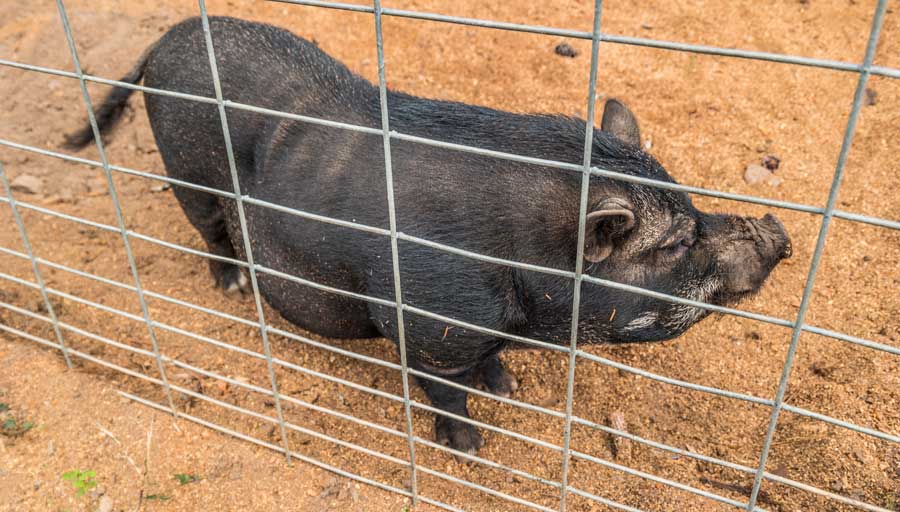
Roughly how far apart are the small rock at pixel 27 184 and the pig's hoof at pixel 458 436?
3.28 m

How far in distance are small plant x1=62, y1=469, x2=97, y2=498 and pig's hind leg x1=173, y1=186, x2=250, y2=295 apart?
1.26 metres

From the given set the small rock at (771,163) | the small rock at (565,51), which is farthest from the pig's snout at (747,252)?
the small rock at (565,51)

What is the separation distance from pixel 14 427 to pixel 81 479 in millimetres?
451

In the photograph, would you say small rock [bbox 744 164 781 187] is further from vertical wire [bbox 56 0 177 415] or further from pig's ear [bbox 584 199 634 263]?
vertical wire [bbox 56 0 177 415]

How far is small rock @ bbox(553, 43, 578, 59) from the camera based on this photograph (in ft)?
18.4

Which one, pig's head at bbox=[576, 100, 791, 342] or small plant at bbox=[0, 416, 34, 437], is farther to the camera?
small plant at bbox=[0, 416, 34, 437]

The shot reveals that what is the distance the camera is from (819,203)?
14.4ft

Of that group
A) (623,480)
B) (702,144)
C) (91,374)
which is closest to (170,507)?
(91,374)

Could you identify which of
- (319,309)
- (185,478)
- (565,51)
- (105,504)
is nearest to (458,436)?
(319,309)

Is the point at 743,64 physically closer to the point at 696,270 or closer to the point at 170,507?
the point at 696,270

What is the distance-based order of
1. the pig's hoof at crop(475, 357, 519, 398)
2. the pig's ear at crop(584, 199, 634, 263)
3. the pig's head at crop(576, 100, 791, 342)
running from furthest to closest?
the pig's hoof at crop(475, 357, 519, 398) → the pig's head at crop(576, 100, 791, 342) → the pig's ear at crop(584, 199, 634, 263)

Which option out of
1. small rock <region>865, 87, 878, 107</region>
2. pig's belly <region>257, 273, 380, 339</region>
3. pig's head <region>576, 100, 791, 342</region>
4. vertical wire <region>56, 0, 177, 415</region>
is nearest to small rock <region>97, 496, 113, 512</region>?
vertical wire <region>56, 0, 177, 415</region>

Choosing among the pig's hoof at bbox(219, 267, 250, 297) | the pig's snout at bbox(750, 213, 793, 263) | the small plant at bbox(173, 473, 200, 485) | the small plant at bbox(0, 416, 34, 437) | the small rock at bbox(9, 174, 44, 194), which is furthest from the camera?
the small rock at bbox(9, 174, 44, 194)

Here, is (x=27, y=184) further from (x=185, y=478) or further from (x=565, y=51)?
(x=565, y=51)
